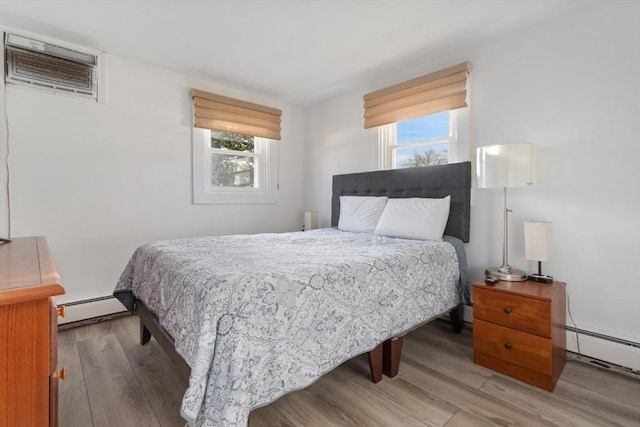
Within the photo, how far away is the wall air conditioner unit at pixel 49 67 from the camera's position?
236cm

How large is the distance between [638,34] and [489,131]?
3.14 ft

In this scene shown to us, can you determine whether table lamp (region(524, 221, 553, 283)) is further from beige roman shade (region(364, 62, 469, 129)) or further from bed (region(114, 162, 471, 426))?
beige roman shade (region(364, 62, 469, 129))

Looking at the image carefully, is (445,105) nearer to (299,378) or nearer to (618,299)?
(618,299)

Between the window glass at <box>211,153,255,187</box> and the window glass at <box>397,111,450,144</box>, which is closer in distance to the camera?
the window glass at <box>397,111,450,144</box>

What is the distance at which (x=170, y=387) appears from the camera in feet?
5.81

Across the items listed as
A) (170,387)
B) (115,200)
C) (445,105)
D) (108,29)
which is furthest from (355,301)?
(108,29)

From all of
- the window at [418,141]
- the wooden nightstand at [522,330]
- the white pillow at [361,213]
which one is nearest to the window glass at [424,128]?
the window at [418,141]

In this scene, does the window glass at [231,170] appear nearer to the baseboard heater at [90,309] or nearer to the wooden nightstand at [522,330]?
the baseboard heater at [90,309]

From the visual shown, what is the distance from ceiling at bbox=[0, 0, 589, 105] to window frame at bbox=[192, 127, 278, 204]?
770 millimetres

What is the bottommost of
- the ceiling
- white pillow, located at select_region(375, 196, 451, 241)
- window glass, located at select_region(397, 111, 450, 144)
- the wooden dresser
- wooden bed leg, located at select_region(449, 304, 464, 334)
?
wooden bed leg, located at select_region(449, 304, 464, 334)

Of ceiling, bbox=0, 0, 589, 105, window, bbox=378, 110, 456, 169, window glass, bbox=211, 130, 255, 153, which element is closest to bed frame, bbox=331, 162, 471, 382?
window, bbox=378, 110, 456, 169

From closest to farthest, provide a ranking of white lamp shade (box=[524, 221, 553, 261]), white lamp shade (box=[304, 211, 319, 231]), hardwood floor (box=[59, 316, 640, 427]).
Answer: hardwood floor (box=[59, 316, 640, 427]) → white lamp shade (box=[524, 221, 553, 261]) → white lamp shade (box=[304, 211, 319, 231])

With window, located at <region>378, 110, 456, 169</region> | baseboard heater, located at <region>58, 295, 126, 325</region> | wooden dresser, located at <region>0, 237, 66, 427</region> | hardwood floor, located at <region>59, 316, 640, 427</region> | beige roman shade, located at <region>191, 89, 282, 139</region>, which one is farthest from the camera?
beige roman shade, located at <region>191, 89, 282, 139</region>

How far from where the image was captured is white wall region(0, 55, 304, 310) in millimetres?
2463
